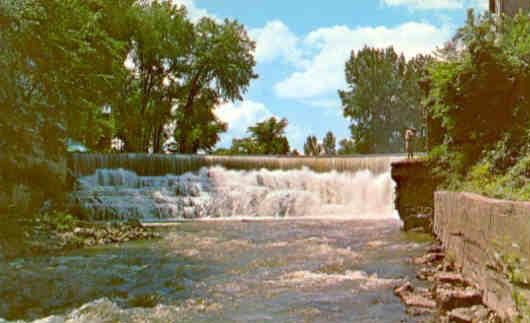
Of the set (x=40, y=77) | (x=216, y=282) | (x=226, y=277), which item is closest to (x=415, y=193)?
(x=226, y=277)

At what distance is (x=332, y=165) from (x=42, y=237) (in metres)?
16.9

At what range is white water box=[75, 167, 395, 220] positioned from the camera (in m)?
21.1

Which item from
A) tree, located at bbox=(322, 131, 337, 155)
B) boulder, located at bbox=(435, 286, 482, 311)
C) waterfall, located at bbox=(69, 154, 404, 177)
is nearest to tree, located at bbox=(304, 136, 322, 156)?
tree, located at bbox=(322, 131, 337, 155)

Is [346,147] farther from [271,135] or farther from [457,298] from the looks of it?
[457,298]

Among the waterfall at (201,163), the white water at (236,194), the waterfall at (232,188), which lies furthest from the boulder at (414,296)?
the waterfall at (201,163)

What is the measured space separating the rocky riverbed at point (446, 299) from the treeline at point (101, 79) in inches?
271

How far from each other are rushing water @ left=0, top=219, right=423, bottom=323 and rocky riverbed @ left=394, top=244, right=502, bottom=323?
217 millimetres

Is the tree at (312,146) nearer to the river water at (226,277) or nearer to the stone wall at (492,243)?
the river water at (226,277)

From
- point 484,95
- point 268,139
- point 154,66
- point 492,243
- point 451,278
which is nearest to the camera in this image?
point 492,243

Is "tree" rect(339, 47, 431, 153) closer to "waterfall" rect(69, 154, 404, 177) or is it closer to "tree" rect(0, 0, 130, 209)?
"waterfall" rect(69, 154, 404, 177)

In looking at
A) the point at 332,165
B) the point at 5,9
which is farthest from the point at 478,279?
the point at 332,165

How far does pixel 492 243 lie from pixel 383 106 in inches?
2163

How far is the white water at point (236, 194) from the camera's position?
69.3 ft

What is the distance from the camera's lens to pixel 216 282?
8102 millimetres
